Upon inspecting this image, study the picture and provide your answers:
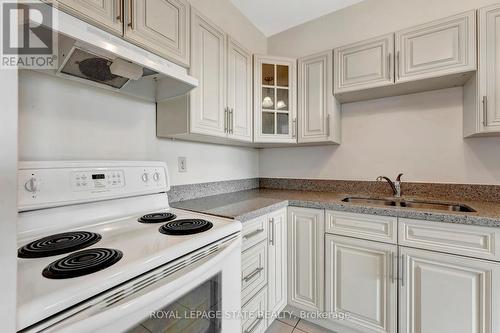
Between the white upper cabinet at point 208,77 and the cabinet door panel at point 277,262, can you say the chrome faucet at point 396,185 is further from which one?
the white upper cabinet at point 208,77

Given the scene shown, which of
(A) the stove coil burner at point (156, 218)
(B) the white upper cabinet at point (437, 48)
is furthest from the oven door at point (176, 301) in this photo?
(B) the white upper cabinet at point (437, 48)

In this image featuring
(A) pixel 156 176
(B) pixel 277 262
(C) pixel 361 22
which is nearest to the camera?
(A) pixel 156 176

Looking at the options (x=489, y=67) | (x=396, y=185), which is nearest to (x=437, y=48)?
(x=489, y=67)

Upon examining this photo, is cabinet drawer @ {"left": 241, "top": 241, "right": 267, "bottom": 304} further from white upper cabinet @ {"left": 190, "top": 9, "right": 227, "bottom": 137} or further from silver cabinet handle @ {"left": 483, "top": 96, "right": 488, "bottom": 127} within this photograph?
silver cabinet handle @ {"left": 483, "top": 96, "right": 488, "bottom": 127}

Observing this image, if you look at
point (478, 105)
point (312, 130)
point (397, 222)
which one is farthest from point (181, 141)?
point (478, 105)

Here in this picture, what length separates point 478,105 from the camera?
56.9 inches

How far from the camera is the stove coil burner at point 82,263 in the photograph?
22.6 inches

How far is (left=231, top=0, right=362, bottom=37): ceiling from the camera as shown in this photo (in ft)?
6.72

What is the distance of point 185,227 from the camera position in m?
0.96

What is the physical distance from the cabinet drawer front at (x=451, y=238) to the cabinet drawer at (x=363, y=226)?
0.06 meters

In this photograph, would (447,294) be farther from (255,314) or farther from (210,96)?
(210,96)

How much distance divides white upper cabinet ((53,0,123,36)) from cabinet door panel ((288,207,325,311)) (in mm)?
1492

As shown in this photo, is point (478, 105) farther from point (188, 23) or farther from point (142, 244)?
point (142, 244)

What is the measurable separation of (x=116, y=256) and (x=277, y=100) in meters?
1.77
